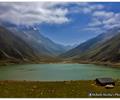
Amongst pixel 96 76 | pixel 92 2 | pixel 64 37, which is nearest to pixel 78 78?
pixel 96 76

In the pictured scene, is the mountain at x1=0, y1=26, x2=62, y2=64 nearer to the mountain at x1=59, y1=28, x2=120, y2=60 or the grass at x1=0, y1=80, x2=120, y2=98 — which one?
the mountain at x1=59, y1=28, x2=120, y2=60

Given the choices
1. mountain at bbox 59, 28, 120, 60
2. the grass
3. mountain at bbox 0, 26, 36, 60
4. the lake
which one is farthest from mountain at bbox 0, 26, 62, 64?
the grass

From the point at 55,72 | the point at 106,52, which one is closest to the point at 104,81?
A: the point at 106,52

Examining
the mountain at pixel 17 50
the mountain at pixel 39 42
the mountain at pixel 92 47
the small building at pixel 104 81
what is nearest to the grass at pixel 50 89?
the small building at pixel 104 81

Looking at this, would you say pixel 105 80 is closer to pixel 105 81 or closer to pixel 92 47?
pixel 105 81

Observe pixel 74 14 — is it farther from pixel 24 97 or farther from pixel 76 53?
pixel 24 97

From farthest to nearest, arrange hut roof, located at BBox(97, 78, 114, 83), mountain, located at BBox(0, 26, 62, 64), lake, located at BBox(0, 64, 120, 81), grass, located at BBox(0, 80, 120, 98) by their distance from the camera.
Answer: mountain, located at BBox(0, 26, 62, 64) → lake, located at BBox(0, 64, 120, 81) → hut roof, located at BBox(97, 78, 114, 83) → grass, located at BBox(0, 80, 120, 98)

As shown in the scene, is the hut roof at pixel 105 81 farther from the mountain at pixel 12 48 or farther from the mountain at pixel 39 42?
the mountain at pixel 12 48
